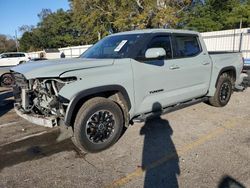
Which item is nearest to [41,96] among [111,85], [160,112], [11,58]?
[111,85]

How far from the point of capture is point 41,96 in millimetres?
4180

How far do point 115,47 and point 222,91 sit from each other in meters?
3.28

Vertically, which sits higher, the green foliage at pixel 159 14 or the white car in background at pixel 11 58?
the green foliage at pixel 159 14

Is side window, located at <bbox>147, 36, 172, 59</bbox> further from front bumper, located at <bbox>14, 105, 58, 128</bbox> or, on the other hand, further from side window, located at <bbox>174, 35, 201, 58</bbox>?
front bumper, located at <bbox>14, 105, 58, 128</bbox>

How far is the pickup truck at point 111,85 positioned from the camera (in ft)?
12.7

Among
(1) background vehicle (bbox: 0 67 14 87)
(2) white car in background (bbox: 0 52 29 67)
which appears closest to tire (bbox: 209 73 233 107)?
(1) background vehicle (bbox: 0 67 14 87)

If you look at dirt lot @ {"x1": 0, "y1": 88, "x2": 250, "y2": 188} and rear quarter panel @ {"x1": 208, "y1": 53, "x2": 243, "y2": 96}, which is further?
rear quarter panel @ {"x1": 208, "y1": 53, "x2": 243, "y2": 96}

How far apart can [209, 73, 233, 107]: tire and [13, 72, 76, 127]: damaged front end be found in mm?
4039

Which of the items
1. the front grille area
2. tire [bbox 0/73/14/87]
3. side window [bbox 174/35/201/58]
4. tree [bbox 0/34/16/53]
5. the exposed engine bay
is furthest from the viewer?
tree [bbox 0/34/16/53]

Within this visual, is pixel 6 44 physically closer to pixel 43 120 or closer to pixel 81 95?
pixel 43 120

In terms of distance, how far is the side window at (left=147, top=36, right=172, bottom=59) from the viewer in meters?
4.90

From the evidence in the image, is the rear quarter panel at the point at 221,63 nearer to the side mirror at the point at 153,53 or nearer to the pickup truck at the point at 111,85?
the pickup truck at the point at 111,85

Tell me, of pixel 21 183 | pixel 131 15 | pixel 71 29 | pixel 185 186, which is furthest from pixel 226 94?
pixel 71 29

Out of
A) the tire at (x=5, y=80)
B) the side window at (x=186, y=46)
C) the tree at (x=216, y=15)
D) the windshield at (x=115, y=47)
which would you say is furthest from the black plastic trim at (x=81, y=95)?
the tree at (x=216, y=15)
